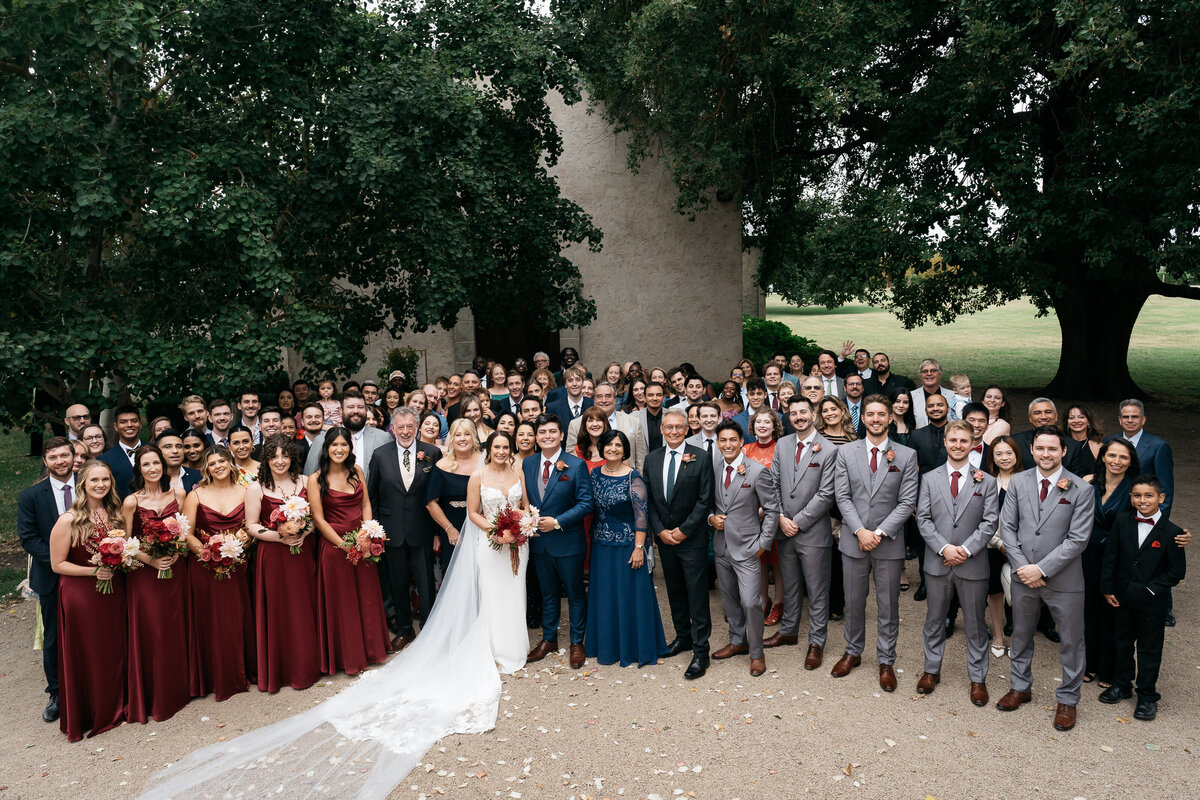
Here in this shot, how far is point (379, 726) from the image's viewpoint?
5.87m

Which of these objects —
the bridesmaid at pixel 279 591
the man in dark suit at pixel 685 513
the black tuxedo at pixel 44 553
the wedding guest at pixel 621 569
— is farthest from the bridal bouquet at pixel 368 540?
the man in dark suit at pixel 685 513

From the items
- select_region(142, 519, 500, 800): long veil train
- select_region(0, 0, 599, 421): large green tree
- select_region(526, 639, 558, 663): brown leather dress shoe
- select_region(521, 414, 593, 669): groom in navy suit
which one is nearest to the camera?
select_region(142, 519, 500, 800): long veil train

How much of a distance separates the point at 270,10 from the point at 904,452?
9.00 m

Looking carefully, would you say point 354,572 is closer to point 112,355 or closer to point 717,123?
point 112,355

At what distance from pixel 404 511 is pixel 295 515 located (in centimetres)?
112

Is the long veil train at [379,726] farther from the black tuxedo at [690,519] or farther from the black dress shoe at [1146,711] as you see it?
the black dress shoe at [1146,711]

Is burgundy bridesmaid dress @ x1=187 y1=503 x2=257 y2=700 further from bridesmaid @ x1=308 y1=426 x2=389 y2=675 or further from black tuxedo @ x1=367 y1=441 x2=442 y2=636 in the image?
black tuxedo @ x1=367 y1=441 x2=442 y2=636

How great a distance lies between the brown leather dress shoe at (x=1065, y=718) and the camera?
18.4ft

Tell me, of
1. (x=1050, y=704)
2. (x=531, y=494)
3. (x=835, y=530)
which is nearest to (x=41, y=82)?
(x=531, y=494)

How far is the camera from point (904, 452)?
20.9 feet

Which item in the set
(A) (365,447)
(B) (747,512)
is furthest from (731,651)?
(A) (365,447)

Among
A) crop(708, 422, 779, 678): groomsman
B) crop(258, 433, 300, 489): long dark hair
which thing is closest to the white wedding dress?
crop(258, 433, 300, 489): long dark hair

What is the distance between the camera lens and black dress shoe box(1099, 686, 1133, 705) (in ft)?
19.4

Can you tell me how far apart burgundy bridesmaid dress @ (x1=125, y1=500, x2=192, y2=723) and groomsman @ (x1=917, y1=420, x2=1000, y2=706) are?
226 inches
